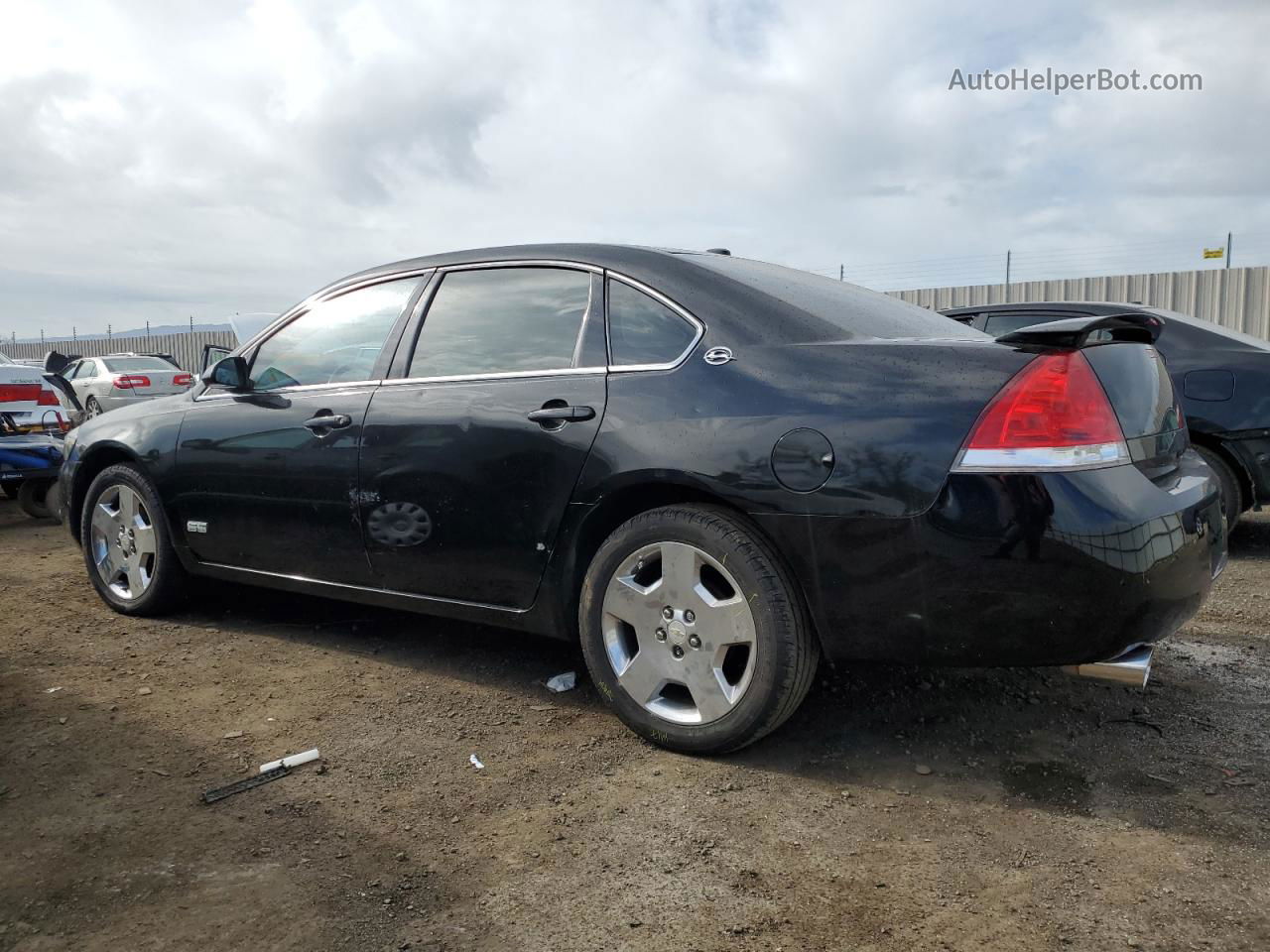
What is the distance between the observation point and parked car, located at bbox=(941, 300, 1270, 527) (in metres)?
5.33

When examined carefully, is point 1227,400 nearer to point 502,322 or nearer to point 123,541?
point 502,322

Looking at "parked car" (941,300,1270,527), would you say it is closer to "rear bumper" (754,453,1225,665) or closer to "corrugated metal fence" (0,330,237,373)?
"rear bumper" (754,453,1225,665)

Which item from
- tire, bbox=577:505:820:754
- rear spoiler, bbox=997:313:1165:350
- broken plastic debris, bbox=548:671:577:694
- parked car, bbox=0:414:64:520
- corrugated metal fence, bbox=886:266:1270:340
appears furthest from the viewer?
corrugated metal fence, bbox=886:266:1270:340

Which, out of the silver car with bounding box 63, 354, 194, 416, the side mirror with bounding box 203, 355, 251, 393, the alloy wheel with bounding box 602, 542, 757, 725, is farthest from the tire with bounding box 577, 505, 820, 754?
the silver car with bounding box 63, 354, 194, 416

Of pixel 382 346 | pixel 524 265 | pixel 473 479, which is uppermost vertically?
pixel 524 265

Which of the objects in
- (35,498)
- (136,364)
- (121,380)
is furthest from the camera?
(136,364)

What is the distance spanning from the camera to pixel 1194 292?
1393 cm

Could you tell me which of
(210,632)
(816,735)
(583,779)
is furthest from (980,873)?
(210,632)

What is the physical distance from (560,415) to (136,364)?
1738cm

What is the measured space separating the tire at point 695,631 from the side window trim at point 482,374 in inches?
23.4

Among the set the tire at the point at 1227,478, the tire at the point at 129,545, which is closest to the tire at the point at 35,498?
the tire at the point at 129,545

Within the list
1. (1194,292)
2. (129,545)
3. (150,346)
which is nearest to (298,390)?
(129,545)

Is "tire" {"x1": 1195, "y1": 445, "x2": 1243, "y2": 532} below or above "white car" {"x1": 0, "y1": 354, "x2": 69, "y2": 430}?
below

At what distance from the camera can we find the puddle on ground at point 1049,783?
8.48 ft
